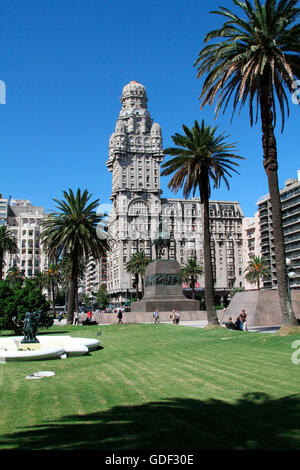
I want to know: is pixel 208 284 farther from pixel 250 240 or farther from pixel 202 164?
pixel 250 240

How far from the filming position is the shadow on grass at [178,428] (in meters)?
6.32

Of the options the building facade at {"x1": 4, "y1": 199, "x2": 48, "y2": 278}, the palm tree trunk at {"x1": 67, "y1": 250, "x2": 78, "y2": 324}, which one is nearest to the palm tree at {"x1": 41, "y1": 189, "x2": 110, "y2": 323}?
the palm tree trunk at {"x1": 67, "y1": 250, "x2": 78, "y2": 324}

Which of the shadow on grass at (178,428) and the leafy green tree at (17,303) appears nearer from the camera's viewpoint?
the shadow on grass at (178,428)

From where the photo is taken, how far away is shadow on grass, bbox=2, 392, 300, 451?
249 inches

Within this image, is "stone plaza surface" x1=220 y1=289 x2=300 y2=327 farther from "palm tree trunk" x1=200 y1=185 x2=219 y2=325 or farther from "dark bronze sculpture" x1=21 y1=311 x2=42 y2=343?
"dark bronze sculpture" x1=21 y1=311 x2=42 y2=343

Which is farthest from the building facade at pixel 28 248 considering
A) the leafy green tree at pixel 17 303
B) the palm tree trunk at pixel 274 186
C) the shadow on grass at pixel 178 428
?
the shadow on grass at pixel 178 428

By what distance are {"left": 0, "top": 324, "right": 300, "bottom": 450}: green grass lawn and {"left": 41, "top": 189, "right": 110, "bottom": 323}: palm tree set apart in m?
26.6

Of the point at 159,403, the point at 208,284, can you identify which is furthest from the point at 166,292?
the point at 159,403

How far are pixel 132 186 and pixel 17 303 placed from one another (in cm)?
11010

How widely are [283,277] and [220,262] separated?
5135 inches

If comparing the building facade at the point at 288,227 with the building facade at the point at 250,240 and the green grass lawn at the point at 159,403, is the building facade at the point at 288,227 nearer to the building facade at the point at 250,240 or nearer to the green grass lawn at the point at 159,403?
the building facade at the point at 250,240

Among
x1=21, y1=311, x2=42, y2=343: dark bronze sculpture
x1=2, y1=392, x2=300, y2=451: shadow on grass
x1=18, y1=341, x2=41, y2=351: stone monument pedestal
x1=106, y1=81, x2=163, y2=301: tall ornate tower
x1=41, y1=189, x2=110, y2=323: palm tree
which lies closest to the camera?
x1=2, y1=392, x2=300, y2=451: shadow on grass

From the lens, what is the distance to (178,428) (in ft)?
23.6

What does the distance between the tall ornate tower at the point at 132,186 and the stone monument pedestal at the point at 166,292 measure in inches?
3387
